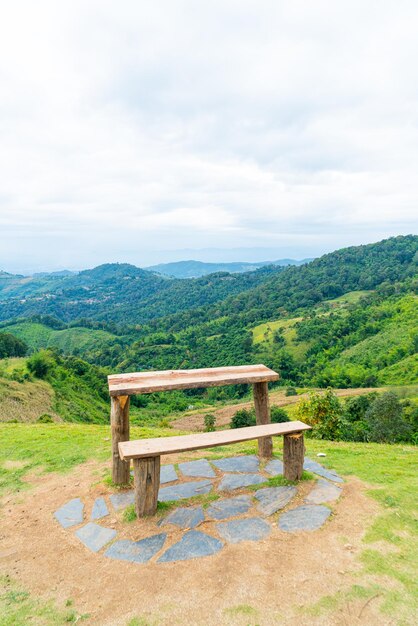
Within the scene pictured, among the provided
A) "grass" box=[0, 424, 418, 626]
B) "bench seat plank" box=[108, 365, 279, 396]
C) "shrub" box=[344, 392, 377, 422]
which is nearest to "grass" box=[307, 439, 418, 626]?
"grass" box=[0, 424, 418, 626]

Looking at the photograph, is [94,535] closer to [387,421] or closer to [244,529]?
[244,529]

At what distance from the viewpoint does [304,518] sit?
4254 mm

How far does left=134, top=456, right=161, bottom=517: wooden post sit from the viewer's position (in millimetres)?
4320

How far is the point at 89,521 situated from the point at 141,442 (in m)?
1.09

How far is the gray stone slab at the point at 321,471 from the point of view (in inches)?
205

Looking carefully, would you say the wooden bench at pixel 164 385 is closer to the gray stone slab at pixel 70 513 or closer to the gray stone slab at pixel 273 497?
the gray stone slab at pixel 70 513

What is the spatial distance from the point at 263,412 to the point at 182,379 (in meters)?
1.63

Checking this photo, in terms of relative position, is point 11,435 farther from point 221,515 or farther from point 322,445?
point 322,445

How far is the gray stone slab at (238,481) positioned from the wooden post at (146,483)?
3.67 ft

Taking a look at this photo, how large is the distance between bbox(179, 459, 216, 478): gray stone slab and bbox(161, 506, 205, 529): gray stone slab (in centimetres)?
96

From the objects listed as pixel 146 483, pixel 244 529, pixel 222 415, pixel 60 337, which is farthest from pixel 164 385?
pixel 60 337

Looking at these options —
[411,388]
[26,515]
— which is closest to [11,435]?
[26,515]

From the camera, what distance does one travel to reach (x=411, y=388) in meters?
40.1

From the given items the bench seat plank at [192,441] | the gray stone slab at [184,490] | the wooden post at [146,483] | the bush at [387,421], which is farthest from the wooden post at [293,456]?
the bush at [387,421]
